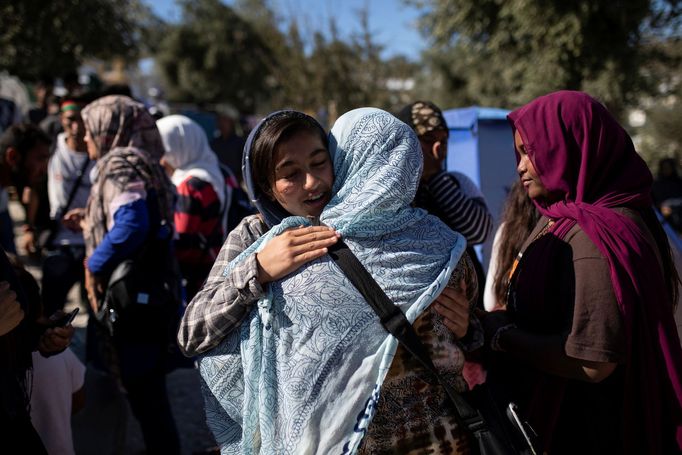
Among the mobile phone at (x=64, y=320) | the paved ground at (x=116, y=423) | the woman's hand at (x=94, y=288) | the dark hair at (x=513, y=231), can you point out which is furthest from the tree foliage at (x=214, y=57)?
the mobile phone at (x=64, y=320)

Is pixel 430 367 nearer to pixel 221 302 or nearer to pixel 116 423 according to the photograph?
pixel 221 302

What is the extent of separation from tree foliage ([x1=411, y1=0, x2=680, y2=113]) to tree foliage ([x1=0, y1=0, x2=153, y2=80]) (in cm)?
573

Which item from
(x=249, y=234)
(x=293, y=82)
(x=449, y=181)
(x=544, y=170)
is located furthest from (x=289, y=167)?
(x=293, y=82)

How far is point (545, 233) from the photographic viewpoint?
1.82 meters

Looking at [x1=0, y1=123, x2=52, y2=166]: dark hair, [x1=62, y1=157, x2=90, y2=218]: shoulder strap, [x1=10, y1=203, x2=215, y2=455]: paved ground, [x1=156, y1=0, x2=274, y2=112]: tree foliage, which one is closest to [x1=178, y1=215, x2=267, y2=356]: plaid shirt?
[x1=10, y1=203, x2=215, y2=455]: paved ground

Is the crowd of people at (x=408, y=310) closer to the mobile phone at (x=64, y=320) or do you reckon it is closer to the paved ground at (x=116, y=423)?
the mobile phone at (x=64, y=320)

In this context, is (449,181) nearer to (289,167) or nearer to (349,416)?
(289,167)

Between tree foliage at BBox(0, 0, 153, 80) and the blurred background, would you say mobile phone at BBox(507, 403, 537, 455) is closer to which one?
the blurred background

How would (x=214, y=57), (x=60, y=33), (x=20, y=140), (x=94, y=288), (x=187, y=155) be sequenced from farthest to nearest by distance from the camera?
1. (x=214, y=57)
2. (x=60, y=33)
3. (x=20, y=140)
4. (x=187, y=155)
5. (x=94, y=288)

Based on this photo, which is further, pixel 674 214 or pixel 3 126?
pixel 674 214

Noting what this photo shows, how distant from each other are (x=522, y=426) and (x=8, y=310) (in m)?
1.49

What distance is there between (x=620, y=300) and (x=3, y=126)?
6495 millimetres


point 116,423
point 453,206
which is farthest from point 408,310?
point 116,423

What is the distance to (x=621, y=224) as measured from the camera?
65.2 inches
